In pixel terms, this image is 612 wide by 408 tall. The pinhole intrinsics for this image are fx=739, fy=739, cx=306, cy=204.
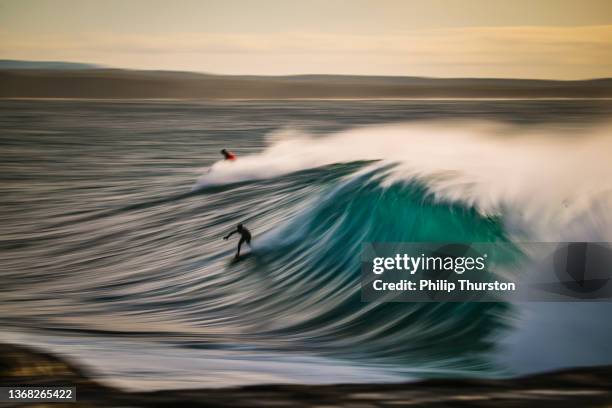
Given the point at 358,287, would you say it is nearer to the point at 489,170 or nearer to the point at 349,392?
the point at 349,392

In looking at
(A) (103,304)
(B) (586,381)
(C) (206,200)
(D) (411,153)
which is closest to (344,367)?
(B) (586,381)

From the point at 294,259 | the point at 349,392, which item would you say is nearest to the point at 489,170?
the point at 294,259

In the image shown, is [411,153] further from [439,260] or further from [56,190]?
[56,190]

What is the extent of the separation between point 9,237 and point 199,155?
22.4 feet

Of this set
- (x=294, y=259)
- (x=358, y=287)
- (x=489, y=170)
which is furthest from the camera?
(x=489, y=170)

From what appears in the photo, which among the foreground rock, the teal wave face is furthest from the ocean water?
the foreground rock

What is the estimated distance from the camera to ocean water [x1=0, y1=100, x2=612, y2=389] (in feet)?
13.2

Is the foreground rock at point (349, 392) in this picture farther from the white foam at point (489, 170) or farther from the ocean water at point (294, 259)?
the white foam at point (489, 170)

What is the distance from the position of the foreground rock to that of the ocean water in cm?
15

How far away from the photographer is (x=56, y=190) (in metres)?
10.9

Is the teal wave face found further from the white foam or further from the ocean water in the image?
the white foam

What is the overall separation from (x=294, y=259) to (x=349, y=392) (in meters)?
2.73

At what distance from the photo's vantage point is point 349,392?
3336mm

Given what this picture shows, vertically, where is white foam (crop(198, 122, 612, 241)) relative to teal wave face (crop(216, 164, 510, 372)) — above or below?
above
